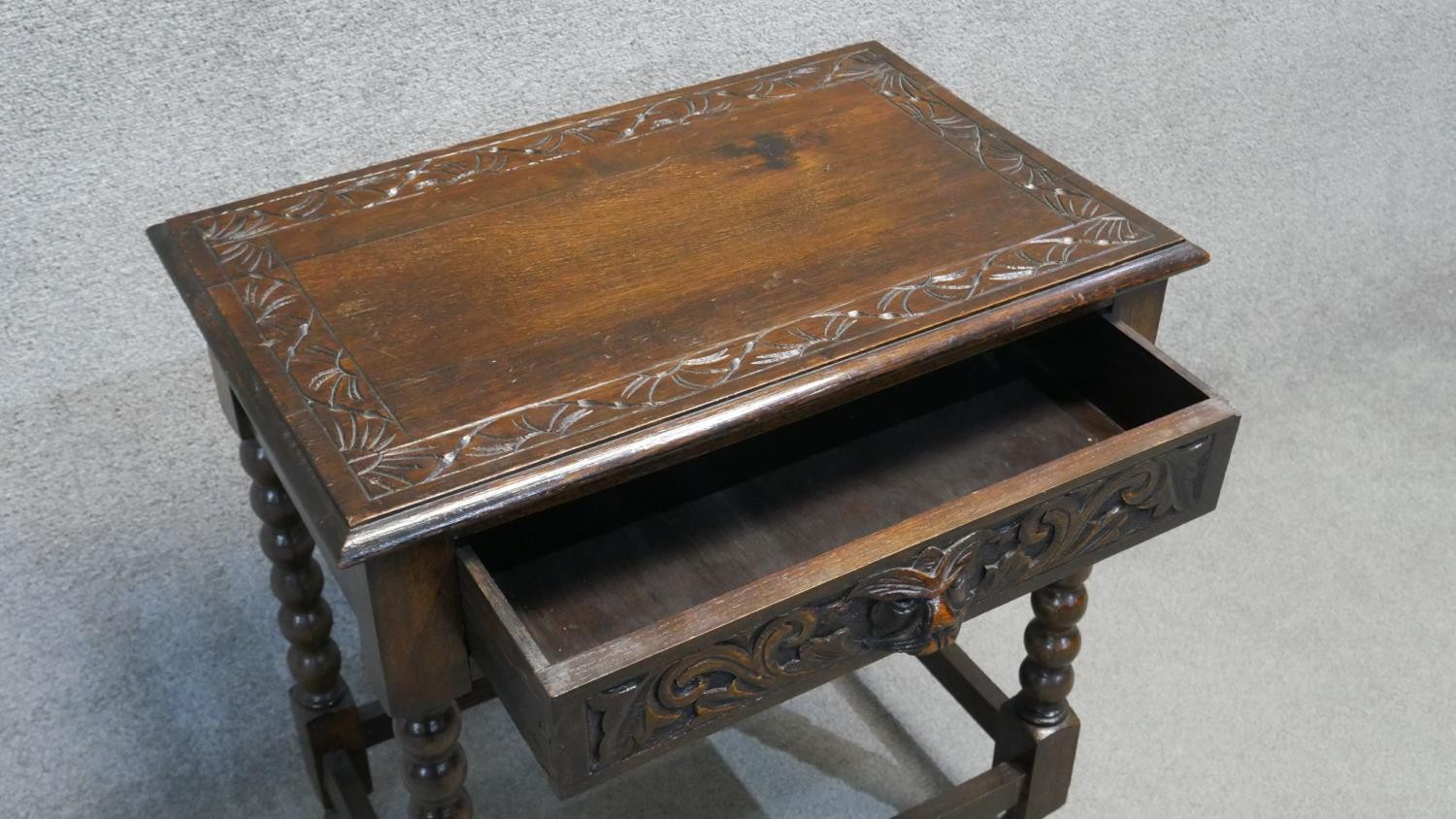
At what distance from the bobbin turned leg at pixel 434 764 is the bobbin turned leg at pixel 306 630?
0.90 ft

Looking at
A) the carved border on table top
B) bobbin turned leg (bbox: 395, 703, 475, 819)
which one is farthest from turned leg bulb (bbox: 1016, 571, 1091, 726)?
bobbin turned leg (bbox: 395, 703, 475, 819)

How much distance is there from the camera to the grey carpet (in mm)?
1434

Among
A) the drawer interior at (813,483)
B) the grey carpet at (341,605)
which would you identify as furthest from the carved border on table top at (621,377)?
the grey carpet at (341,605)

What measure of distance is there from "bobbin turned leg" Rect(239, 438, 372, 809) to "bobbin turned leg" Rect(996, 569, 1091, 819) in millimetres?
585

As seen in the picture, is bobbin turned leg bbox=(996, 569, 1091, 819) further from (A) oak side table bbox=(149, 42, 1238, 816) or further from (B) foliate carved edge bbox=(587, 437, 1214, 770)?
(B) foliate carved edge bbox=(587, 437, 1214, 770)

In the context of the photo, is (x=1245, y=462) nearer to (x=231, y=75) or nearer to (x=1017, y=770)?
(x=1017, y=770)

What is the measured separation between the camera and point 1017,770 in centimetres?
142

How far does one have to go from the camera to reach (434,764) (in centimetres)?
113

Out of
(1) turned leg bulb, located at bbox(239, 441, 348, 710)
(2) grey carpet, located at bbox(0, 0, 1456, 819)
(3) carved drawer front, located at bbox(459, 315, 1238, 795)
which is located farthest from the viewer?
(2) grey carpet, located at bbox(0, 0, 1456, 819)

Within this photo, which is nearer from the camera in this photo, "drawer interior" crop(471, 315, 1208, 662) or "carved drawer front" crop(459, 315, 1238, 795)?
"carved drawer front" crop(459, 315, 1238, 795)

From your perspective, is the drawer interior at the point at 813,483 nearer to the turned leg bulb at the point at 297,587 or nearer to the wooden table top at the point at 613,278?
the wooden table top at the point at 613,278

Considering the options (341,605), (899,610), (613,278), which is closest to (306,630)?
(341,605)

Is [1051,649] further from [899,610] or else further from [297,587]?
[297,587]

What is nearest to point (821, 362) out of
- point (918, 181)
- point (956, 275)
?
point (956, 275)
